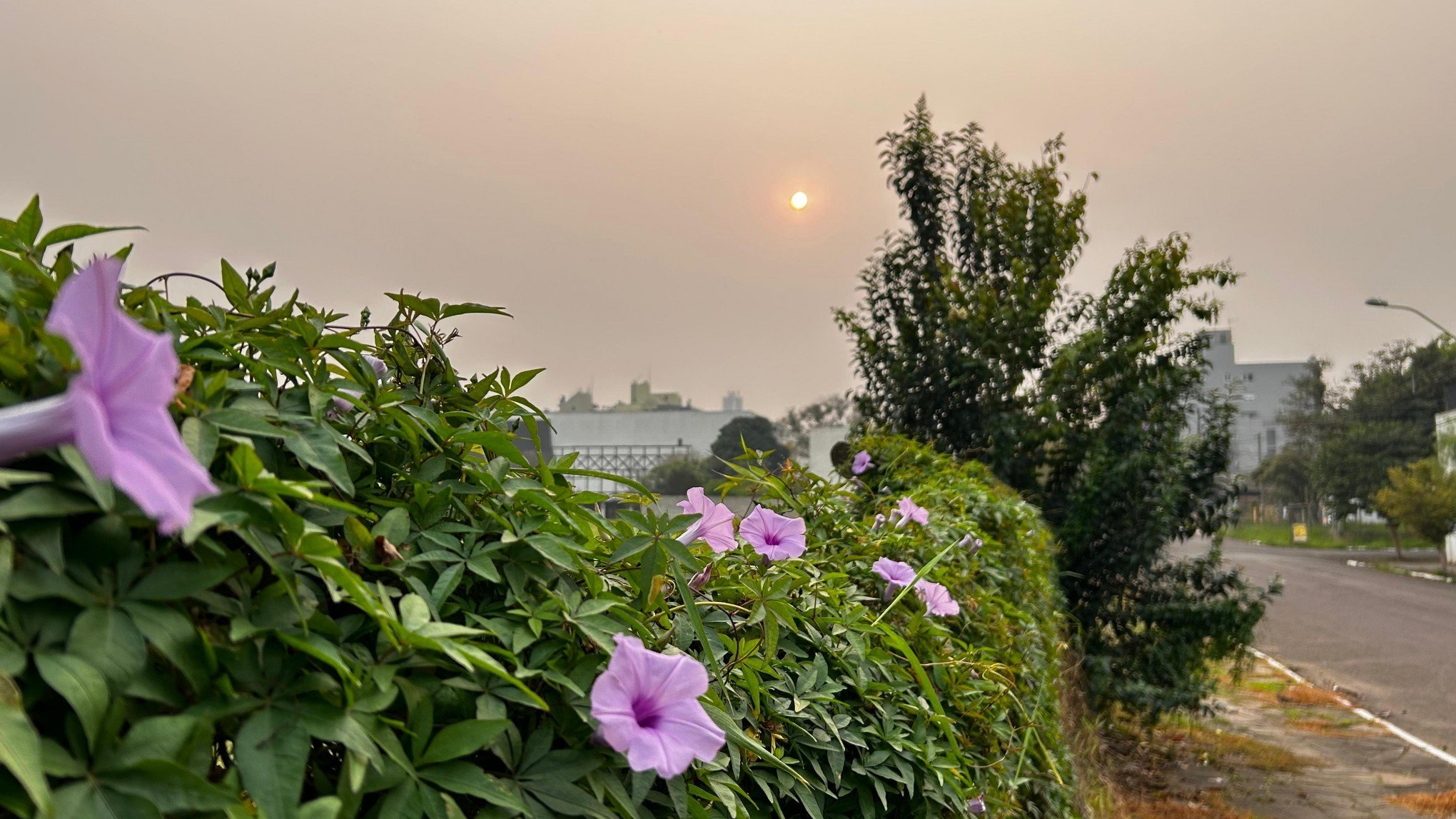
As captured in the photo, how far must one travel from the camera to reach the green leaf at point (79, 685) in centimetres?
35

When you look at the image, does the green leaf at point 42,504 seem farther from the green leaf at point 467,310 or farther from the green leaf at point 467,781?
the green leaf at point 467,310

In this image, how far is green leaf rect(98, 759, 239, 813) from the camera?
14.0 inches

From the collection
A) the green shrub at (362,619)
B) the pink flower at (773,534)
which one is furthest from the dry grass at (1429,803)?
the pink flower at (773,534)

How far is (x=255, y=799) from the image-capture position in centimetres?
40

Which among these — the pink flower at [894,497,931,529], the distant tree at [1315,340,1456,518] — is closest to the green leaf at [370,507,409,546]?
the pink flower at [894,497,931,529]

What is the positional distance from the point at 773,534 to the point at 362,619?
638mm

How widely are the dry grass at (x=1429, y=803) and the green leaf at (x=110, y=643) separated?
6555 millimetres

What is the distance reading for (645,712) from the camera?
612mm

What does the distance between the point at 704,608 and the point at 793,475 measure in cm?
82

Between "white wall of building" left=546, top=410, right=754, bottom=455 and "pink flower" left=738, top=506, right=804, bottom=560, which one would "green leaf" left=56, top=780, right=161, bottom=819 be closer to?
"pink flower" left=738, top=506, right=804, bottom=560

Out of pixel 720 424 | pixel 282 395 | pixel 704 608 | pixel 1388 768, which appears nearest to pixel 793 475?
pixel 704 608

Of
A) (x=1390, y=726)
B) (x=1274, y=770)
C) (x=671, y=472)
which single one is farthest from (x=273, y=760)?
(x=1390, y=726)

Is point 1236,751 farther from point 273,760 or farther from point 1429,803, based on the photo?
point 273,760

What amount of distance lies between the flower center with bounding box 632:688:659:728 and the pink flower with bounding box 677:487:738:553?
0.30 m
